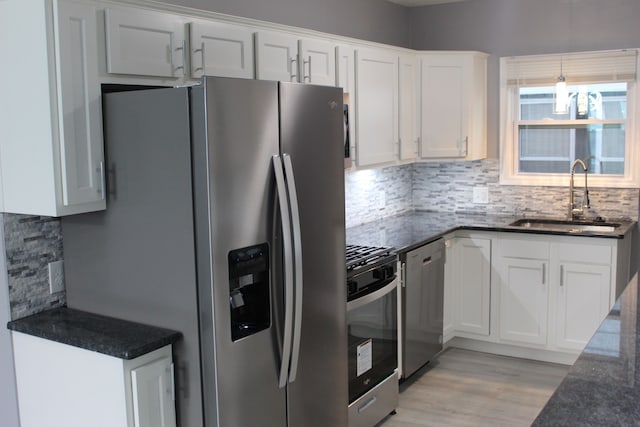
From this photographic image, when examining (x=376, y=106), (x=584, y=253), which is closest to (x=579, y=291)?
(x=584, y=253)

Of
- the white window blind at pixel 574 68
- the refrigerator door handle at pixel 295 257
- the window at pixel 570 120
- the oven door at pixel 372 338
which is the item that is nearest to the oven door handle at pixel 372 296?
the oven door at pixel 372 338

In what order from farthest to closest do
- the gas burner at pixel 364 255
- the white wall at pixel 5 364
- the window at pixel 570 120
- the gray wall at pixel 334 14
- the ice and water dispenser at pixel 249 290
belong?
the window at pixel 570 120 → the gray wall at pixel 334 14 → the gas burner at pixel 364 255 → the white wall at pixel 5 364 → the ice and water dispenser at pixel 249 290

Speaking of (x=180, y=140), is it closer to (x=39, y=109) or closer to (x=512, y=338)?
(x=39, y=109)

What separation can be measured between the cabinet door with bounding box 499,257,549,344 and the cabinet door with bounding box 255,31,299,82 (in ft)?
7.01

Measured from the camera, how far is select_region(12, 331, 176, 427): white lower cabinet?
2342 millimetres

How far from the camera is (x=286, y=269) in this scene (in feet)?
8.46

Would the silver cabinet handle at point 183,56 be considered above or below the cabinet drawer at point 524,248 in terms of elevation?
above

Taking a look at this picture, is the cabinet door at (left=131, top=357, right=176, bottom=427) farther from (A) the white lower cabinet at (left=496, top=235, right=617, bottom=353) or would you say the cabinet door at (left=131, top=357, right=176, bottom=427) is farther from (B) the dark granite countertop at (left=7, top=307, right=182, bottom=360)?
(A) the white lower cabinet at (left=496, top=235, right=617, bottom=353)

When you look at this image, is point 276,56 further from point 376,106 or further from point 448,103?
point 448,103

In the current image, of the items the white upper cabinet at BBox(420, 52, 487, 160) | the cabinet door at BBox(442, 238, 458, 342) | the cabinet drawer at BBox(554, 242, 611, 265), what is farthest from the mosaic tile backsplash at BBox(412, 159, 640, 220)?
the cabinet door at BBox(442, 238, 458, 342)

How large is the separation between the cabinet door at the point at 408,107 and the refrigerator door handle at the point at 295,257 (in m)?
2.23

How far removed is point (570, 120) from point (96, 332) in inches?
151

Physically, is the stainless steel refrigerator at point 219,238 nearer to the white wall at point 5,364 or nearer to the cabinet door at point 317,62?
the white wall at point 5,364

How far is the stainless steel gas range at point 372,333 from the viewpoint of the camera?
3.33m
